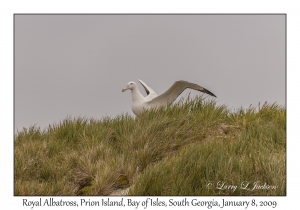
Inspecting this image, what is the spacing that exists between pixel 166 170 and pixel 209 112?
304 centimetres

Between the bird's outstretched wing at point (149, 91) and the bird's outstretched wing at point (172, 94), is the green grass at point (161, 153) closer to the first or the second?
the bird's outstretched wing at point (172, 94)

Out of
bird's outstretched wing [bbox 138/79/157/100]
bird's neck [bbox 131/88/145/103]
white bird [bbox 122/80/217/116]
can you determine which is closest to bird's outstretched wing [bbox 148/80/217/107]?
white bird [bbox 122/80/217/116]

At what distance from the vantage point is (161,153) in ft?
31.5

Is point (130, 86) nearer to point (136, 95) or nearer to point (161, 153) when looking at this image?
point (136, 95)

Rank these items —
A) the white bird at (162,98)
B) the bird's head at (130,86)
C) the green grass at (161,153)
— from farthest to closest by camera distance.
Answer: the bird's head at (130,86), the white bird at (162,98), the green grass at (161,153)

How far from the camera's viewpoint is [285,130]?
10305 mm

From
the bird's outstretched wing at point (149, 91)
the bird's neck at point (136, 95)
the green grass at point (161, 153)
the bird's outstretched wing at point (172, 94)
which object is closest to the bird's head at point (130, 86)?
the bird's neck at point (136, 95)

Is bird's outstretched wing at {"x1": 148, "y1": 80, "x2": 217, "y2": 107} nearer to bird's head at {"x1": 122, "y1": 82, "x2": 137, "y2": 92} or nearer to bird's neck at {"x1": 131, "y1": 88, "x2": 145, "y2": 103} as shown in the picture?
bird's neck at {"x1": 131, "y1": 88, "x2": 145, "y2": 103}

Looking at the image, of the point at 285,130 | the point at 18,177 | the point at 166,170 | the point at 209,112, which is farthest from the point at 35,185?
the point at 285,130

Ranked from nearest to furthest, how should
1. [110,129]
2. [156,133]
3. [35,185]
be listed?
[35,185] < [156,133] < [110,129]

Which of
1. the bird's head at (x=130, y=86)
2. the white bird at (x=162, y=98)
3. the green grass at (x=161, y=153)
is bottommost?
the green grass at (x=161, y=153)

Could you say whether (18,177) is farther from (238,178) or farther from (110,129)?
(238,178)

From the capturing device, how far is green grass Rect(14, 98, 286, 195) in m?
8.16

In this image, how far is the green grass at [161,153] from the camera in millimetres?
8164
